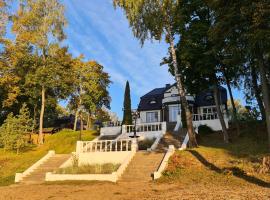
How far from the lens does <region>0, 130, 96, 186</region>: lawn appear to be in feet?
87.8

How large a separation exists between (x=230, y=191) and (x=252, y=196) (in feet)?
6.09

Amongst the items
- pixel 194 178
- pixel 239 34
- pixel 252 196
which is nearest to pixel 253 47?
pixel 239 34

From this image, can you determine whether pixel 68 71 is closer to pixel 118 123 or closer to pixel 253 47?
pixel 118 123

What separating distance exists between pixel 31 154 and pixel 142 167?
14.4 m

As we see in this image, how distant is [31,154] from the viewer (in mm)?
32375

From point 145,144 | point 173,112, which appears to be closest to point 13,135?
point 145,144

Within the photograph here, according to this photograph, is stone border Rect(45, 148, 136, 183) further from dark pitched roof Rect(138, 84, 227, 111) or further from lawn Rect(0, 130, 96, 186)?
dark pitched roof Rect(138, 84, 227, 111)

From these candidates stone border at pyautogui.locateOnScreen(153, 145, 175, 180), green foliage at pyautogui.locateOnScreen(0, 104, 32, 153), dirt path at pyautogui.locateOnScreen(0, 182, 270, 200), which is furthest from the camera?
green foliage at pyautogui.locateOnScreen(0, 104, 32, 153)

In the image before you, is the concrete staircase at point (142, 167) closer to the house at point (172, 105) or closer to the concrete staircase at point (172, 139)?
the concrete staircase at point (172, 139)

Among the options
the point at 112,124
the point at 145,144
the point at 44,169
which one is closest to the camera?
the point at 44,169

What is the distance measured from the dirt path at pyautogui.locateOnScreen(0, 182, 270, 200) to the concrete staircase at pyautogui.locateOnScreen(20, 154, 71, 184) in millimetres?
3907

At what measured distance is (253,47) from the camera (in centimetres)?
1886

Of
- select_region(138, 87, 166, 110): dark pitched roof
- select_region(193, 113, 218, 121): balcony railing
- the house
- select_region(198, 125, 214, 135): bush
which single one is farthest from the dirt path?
select_region(138, 87, 166, 110): dark pitched roof

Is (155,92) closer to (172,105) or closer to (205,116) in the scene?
(172,105)
